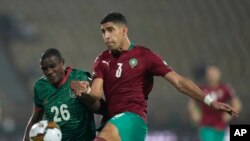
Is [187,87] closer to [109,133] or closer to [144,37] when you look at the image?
Result: [109,133]

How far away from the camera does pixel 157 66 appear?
22.5 feet

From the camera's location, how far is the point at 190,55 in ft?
56.3

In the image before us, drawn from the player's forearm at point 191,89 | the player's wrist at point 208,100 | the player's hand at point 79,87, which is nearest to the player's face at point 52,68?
the player's hand at point 79,87

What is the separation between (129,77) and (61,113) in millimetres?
837

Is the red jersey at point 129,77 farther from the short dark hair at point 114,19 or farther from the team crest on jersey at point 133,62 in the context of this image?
the short dark hair at point 114,19

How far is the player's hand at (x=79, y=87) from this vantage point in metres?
6.59

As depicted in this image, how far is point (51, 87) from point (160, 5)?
10.8 metres

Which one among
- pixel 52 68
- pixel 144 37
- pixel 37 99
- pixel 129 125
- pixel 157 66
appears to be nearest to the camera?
pixel 129 125

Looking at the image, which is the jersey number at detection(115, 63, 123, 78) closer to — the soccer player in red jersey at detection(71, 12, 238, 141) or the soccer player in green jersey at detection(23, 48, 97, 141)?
the soccer player in red jersey at detection(71, 12, 238, 141)

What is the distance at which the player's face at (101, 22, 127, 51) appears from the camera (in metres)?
6.84

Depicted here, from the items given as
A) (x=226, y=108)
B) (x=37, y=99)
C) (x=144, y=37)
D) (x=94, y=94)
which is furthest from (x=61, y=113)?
(x=144, y=37)

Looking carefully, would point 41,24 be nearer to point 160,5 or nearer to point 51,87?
point 160,5

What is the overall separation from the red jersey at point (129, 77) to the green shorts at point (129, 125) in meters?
0.07

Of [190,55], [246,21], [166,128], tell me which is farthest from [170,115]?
[246,21]
